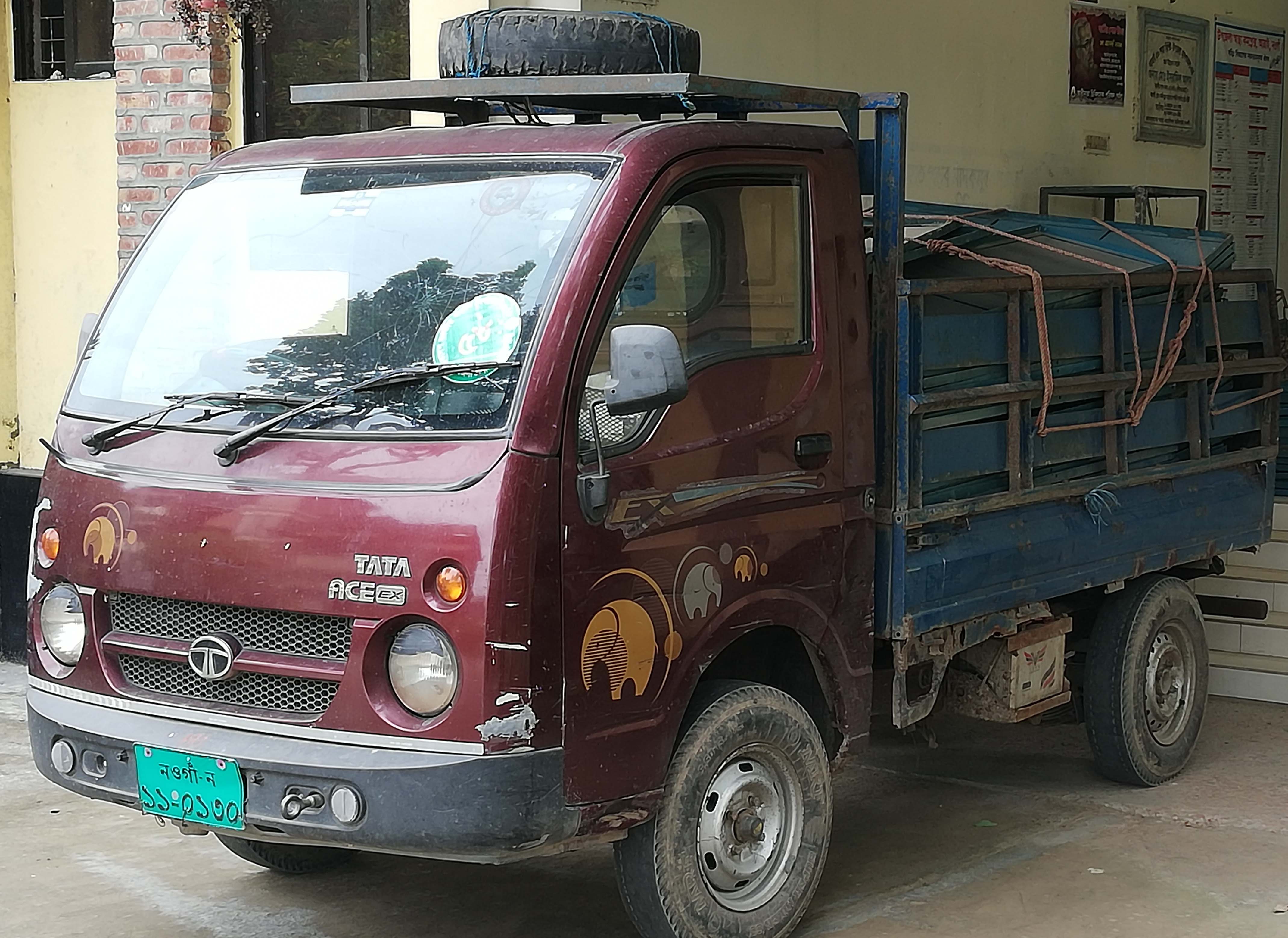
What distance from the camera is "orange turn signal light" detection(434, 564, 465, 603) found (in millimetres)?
3861

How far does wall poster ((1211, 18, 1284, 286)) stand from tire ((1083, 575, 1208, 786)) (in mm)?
5467

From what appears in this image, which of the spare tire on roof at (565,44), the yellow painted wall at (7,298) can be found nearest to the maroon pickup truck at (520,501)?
the spare tire on roof at (565,44)

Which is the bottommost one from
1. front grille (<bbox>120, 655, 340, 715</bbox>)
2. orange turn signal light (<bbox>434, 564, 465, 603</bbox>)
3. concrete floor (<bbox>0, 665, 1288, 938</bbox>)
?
concrete floor (<bbox>0, 665, 1288, 938</bbox>)

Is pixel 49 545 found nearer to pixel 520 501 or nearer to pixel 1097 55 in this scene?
pixel 520 501

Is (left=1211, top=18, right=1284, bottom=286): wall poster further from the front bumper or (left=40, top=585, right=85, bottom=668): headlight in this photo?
(left=40, top=585, right=85, bottom=668): headlight

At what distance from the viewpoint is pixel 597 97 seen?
4.93 meters

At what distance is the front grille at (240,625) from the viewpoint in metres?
3.99

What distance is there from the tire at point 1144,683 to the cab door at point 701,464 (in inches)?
74.0

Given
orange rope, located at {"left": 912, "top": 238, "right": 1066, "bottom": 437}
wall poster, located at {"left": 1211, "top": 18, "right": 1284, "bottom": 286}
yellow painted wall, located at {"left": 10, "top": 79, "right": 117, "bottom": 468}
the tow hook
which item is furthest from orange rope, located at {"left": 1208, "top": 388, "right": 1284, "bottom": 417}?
yellow painted wall, located at {"left": 10, "top": 79, "right": 117, "bottom": 468}

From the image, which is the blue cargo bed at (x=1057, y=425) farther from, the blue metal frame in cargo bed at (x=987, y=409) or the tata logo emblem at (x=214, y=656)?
the tata logo emblem at (x=214, y=656)

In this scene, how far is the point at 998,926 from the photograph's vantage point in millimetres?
4914

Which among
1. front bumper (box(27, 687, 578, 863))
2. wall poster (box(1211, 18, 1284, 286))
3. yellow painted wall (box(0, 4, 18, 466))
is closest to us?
front bumper (box(27, 687, 578, 863))

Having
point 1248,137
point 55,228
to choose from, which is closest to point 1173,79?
point 1248,137

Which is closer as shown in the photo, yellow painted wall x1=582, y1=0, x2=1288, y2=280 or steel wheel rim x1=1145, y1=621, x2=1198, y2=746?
steel wheel rim x1=1145, y1=621, x2=1198, y2=746
